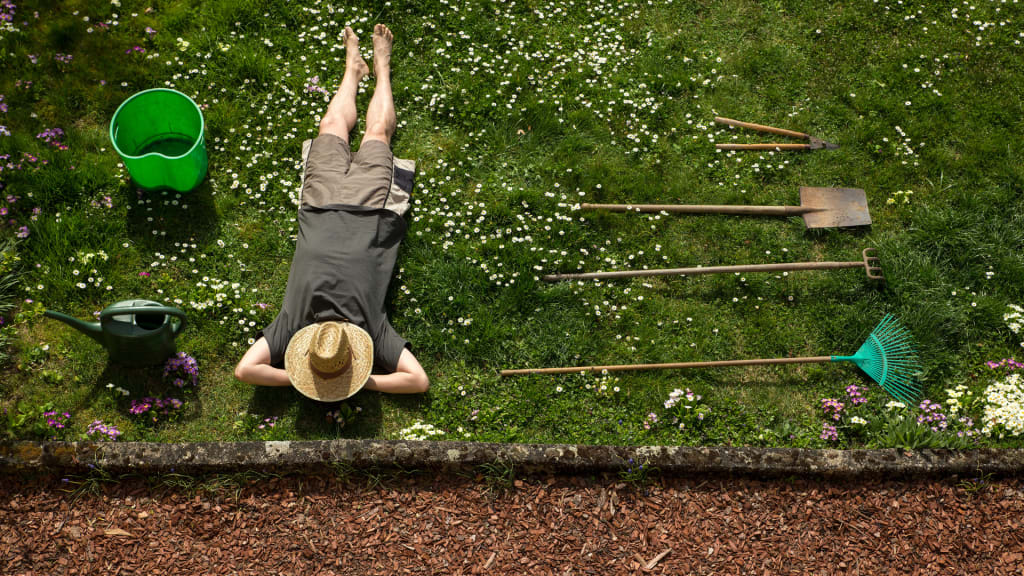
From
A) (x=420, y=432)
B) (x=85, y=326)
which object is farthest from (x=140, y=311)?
(x=420, y=432)

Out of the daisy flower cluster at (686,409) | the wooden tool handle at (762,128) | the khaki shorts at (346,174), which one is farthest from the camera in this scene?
the wooden tool handle at (762,128)

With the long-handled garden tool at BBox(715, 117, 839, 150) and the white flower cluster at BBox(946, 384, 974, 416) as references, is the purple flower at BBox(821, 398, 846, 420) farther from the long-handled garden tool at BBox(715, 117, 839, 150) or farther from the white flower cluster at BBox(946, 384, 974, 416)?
the long-handled garden tool at BBox(715, 117, 839, 150)

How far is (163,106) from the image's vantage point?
5.96 m

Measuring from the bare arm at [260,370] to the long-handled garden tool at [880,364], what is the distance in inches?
64.6

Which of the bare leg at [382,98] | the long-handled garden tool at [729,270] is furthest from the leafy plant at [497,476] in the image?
the bare leg at [382,98]

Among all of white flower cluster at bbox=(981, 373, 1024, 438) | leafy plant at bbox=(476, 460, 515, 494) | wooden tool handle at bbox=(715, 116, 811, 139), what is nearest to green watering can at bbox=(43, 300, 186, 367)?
leafy plant at bbox=(476, 460, 515, 494)

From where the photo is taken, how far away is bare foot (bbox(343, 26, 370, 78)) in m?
6.48

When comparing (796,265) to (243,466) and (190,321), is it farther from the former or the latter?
(190,321)

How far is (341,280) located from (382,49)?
2.69 meters

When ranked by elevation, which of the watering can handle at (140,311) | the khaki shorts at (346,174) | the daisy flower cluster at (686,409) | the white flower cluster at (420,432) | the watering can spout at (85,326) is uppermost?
the khaki shorts at (346,174)

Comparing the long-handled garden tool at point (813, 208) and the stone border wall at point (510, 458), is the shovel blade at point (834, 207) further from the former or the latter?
the stone border wall at point (510, 458)

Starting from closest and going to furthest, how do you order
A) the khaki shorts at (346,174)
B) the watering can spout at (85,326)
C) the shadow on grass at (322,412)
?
the watering can spout at (85,326)
the shadow on grass at (322,412)
the khaki shorts at (346,174)

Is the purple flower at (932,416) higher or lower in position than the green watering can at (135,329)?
lower

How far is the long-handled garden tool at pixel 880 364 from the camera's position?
209 inches
